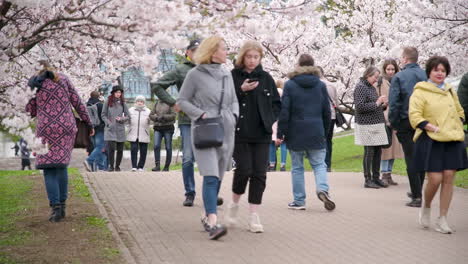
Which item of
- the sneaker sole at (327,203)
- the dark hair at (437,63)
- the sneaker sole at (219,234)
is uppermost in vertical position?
the dark hair at (437,63)

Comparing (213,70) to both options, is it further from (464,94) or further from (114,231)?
(464,94)

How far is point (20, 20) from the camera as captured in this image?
7078 mm

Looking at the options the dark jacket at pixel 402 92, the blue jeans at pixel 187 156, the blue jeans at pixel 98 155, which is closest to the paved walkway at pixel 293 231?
the blue jeans at pixel 187 156

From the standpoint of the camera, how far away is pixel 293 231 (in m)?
7.89

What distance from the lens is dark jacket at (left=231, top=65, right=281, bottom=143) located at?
7.93 meters

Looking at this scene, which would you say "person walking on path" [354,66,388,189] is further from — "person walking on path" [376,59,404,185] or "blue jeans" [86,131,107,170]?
"blue jeans" [86,131,107,170]

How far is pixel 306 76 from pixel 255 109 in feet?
4.43

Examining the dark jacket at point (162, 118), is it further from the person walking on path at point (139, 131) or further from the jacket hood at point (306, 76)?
the jacket hood at point (306, 76)

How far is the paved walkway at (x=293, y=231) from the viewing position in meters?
6.61

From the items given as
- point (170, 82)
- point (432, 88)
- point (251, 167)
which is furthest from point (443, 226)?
point (170, 82)

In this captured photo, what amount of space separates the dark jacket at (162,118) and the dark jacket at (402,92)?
7476 millimetres

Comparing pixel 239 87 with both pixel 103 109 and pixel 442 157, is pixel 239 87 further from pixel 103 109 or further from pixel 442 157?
pixel 103 109

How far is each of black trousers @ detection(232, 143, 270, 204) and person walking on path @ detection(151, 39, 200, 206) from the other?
3.50 feet

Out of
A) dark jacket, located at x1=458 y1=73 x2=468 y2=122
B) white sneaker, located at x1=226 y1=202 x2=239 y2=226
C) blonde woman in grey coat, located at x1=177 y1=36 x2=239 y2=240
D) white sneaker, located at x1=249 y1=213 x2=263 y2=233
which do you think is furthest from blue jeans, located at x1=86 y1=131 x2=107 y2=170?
dark jacket, located at x1=458 y1=73 x2=468 y2=122
